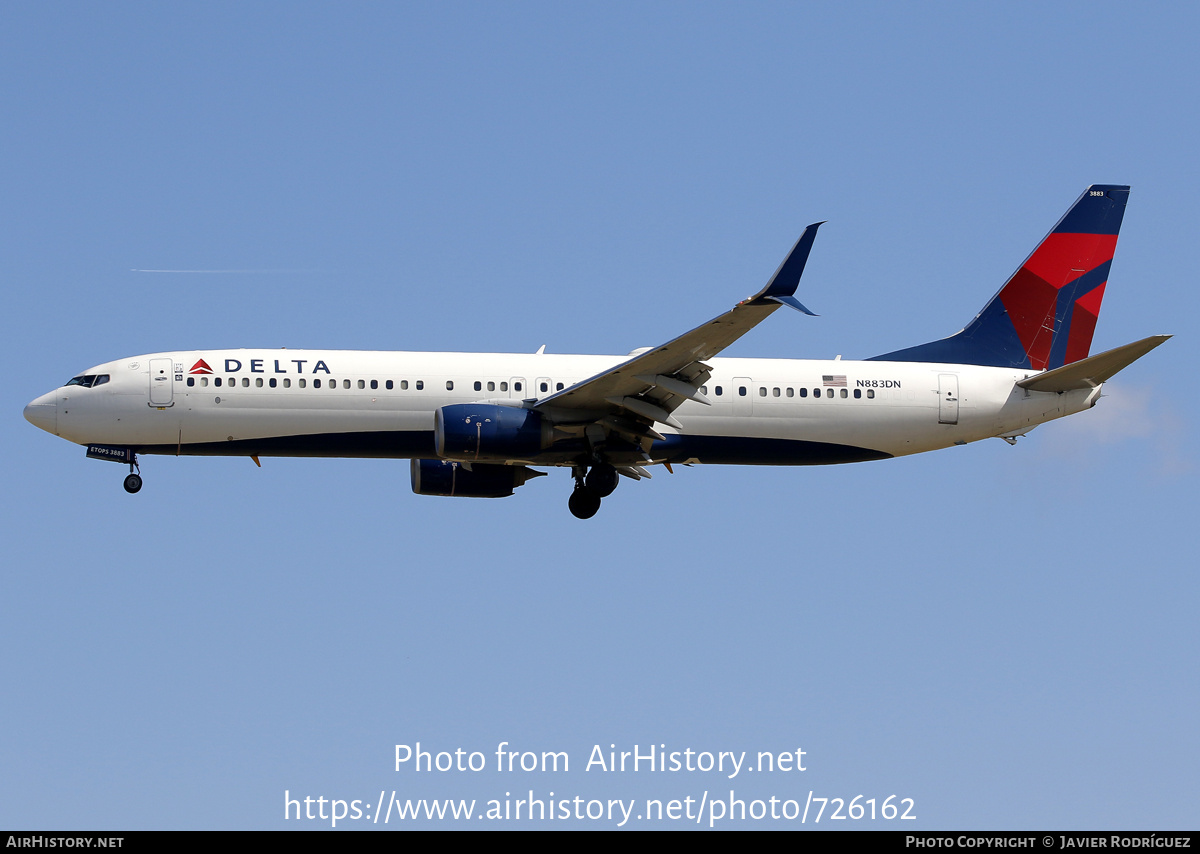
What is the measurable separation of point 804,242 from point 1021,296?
13653 millimetres

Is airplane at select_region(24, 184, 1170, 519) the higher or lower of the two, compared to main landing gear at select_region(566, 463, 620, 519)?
higher

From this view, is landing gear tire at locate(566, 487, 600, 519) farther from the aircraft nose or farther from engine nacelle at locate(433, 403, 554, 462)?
the aircraft nose

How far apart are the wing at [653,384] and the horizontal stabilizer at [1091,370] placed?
9.02m

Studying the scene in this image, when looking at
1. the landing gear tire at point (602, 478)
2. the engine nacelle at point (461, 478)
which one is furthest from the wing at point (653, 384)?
the engine nacelle at point (461, 478)

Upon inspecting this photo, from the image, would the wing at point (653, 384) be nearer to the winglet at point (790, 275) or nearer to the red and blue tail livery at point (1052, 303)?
the winglet at point (790, 275)

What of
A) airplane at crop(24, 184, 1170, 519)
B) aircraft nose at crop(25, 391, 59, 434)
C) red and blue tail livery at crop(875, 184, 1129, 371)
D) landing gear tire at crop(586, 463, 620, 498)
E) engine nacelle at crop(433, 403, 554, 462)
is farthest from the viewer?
red and blue tail livery at crop(875, 184, 1129, 371)

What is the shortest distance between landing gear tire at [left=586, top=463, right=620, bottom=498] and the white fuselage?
1.11 m

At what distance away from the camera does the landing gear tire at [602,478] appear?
35250 mm

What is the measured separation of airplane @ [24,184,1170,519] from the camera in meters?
33.7

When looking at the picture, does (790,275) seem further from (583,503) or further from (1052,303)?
(1052,303)

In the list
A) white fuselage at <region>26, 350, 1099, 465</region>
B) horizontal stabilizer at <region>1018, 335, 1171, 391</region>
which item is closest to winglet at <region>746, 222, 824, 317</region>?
white fuselage at <region>26, 350, 1099, 465</region>

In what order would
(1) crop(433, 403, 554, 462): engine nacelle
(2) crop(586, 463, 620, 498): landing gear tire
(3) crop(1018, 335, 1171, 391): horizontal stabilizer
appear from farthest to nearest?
(2) crop(586, 463, 620, 498): landing gear tire → (3) crop(1018, 335, 1171, 391): horizontal stabilizer → (1) crop(433, 403, 554, 462): engine nacelle

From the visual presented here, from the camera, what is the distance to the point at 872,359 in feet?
125

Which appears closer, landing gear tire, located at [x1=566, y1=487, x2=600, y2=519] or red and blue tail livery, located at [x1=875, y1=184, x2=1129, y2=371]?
landing gear tire, located at [x1=566, y1=487, x2=600, y2=519]
